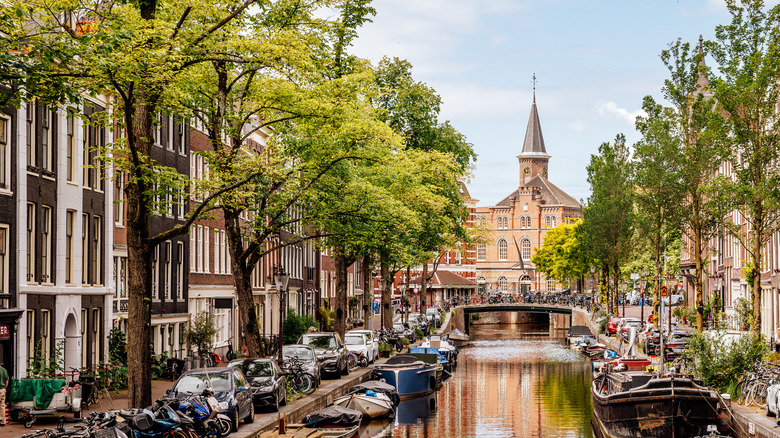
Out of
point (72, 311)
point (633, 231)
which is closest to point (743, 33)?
point (72, 311)

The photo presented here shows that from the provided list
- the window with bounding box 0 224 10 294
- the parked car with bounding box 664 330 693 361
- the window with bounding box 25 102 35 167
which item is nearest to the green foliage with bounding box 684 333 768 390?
the parked car with bounding box 664 330 693 361

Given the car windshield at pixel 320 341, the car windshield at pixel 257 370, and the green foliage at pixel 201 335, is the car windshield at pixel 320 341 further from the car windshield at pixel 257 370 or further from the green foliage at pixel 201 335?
the car windshield at pixel 257 370

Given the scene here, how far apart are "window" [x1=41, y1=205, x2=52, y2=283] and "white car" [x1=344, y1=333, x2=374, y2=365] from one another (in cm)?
2030

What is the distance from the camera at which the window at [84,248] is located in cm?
3409

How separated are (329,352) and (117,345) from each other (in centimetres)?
947

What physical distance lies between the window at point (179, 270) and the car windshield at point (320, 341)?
6.34 metres

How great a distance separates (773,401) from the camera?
2436cm

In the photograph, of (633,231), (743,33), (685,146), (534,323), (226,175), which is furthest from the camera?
(534,323)

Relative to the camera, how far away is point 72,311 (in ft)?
108

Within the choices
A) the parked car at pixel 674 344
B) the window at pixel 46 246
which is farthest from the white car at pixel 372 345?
the window at pixel 46 246

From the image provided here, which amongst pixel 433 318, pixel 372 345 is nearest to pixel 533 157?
pixel 433 318

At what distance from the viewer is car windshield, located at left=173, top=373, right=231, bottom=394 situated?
2511 centimetres

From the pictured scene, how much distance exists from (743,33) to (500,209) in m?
141

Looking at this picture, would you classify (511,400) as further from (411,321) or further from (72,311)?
(411,321)
